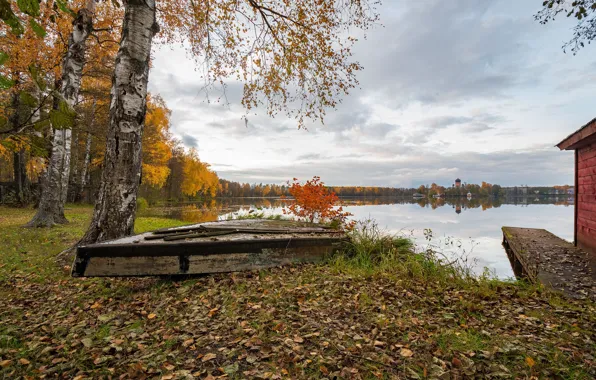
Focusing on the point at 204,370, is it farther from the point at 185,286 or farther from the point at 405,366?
the point at 185,286

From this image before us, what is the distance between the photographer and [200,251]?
4574 millimetres

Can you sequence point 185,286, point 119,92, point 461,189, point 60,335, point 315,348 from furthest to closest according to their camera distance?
point 461,189, point 119,92, point 185,286, point 60,335, point 315,348

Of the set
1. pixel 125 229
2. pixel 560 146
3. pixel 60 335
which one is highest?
pixel 560 146

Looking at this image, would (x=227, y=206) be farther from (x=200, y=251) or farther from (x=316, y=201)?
(x=200, y=251)

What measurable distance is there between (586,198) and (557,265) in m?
3.70

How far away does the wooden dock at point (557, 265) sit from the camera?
5383 millimetres

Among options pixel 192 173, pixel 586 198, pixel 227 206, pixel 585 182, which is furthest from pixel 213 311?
pixel 192 173

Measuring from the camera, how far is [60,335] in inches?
126

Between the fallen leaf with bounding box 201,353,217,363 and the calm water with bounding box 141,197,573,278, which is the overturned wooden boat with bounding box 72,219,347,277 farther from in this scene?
the calm water with bounding box 141,197,573,278

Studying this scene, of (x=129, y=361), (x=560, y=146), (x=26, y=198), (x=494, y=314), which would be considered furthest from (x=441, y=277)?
(x=26, y=198)

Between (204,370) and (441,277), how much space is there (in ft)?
13.2

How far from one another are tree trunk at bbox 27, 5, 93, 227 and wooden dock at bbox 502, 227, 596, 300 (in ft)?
39.4

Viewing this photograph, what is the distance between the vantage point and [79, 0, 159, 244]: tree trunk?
17.0ft

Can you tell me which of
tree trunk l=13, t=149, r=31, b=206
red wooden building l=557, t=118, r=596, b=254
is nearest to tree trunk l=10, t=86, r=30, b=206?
tree trunk l=13, t=149, r=31, b=206
